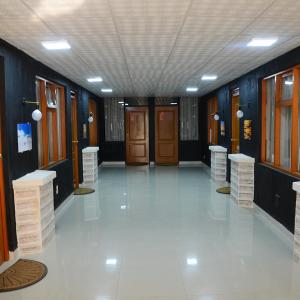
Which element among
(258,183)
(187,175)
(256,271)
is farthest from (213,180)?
(256,271)

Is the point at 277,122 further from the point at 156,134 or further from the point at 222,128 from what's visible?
the point at 156,134

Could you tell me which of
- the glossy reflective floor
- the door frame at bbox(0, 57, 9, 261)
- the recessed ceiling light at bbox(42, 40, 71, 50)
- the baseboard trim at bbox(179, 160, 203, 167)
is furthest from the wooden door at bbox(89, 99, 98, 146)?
the door frame at bbox(0, 57, 9, 261)

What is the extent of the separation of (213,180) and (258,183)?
2.88 metres

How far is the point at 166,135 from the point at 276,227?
296 inches

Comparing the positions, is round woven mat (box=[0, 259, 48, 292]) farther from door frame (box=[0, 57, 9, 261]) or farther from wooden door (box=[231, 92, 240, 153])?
wooden door (box=[231, 92, 240, 153])

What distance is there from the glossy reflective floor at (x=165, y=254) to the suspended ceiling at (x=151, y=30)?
247cm

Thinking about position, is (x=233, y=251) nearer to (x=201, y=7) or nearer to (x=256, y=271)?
(x=256, y=271)

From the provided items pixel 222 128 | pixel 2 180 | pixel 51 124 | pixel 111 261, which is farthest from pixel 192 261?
pixel 222 128

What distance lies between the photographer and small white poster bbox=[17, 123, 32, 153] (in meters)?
4.13

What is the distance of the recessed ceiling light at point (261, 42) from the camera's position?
381 centimetres

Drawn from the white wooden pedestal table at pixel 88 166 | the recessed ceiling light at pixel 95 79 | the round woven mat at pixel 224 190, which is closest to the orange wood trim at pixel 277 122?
the round woven mat at pixel 224 190

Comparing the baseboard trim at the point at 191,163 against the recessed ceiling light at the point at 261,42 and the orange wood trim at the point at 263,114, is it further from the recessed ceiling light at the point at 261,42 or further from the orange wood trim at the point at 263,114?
the recessed ceiling light at the point at 261,42

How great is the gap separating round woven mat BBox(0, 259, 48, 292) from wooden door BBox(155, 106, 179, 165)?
8.62 metres

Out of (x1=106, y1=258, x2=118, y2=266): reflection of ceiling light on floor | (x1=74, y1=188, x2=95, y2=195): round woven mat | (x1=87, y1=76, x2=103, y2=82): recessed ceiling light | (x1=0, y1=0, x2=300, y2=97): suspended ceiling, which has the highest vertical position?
(x1=87, y1=76, x2=103, y2=82): recessed ceiling light
